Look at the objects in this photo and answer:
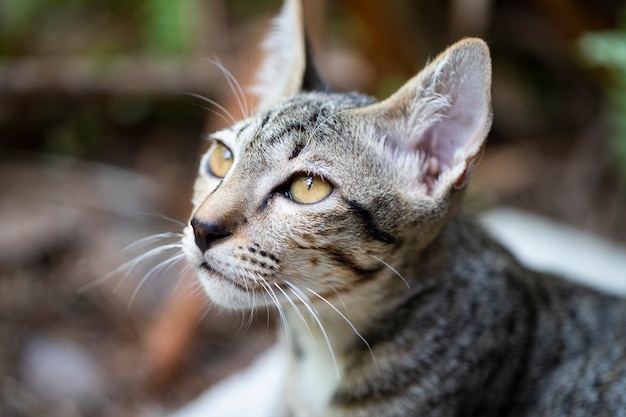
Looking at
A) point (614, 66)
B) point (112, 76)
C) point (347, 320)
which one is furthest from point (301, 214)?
point (112, 76)

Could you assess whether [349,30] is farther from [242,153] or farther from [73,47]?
[242,153]

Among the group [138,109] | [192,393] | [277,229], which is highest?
[277,229]

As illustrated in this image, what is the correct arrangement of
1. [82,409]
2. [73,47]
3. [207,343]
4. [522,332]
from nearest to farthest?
1. [522,332]
2. [82,409]
3. [207,343]
4. [73,47]

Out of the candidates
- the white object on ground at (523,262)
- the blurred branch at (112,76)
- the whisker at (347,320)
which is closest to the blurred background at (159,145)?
the blurred branch at (112,76)

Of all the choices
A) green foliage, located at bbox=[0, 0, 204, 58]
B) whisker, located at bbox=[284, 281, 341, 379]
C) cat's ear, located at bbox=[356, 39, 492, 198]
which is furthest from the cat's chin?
green foliage, located at bbox=[0, 0, 204, 58]

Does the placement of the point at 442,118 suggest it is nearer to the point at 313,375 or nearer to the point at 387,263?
the point at 387,263

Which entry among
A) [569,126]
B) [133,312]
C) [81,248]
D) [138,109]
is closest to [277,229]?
[133,312]

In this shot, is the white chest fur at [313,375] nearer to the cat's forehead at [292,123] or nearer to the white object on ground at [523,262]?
the white object on ground at [523,262]
